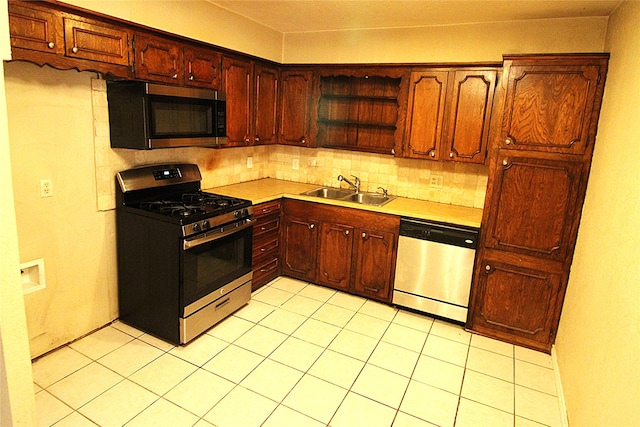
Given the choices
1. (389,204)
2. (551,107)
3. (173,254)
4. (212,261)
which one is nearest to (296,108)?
(389,204)

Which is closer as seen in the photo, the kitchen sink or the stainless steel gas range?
the stainless steel gas range

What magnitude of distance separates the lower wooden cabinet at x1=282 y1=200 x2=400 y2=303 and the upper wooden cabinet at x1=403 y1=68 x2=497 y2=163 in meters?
0.77

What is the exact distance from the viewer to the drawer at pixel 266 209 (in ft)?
11.4

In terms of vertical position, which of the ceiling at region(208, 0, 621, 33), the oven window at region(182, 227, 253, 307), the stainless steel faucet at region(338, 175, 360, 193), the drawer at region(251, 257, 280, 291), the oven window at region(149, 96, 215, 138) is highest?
the ceiling at region(208, 0, 621, 33)

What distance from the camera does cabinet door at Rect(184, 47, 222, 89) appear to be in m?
3.00

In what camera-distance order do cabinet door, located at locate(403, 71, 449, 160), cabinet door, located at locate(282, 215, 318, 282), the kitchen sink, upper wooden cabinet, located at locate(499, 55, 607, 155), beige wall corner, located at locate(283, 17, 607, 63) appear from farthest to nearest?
the kitchen sink < cabinet door, located at locate(282, 215, 318, 282) < cabinet door, located at locate(403, 71, 449, 160) < beige wall corner, located at locate(283, 17, 607, 63) < upper wooden cabinet, located at locate(499, 55, 607, 155)

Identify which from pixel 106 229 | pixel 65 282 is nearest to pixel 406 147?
pixel 106 229

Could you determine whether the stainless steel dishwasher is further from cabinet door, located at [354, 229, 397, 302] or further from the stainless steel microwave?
the stainless steel microwave

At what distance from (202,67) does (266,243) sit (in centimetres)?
165

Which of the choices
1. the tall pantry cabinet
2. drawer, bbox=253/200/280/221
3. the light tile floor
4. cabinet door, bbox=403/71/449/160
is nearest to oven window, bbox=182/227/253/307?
drawer, bbox=253/200/280/221

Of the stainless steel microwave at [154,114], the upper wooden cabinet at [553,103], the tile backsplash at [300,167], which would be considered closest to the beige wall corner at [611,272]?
the upper wooden cabinet at [553,103]

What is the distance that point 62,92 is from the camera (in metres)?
2.42

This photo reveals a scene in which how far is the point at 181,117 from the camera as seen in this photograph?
2.89m

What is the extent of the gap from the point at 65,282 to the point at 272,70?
2.68 meters
